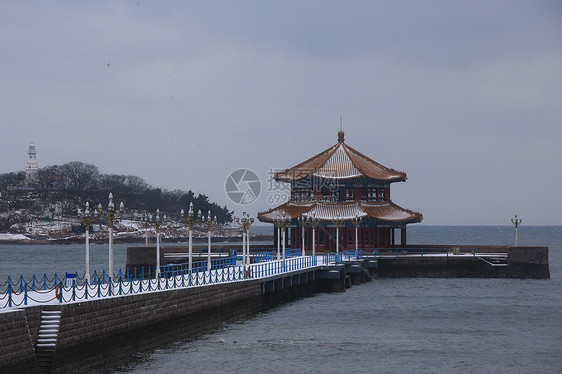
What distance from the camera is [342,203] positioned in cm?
9875

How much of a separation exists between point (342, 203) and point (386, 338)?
1916 inches

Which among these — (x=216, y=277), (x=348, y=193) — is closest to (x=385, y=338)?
(x=216, y=277)

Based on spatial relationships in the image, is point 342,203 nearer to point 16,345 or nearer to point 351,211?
point 351,211

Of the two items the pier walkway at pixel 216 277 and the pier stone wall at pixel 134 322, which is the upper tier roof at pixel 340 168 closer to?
the pier walkway at pixel 216 277

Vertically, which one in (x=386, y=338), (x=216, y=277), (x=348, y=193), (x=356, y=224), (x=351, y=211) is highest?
(x=348, y=193)

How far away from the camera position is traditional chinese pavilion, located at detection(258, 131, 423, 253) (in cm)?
9600

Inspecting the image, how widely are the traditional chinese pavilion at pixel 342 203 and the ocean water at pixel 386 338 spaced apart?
63.8 feet

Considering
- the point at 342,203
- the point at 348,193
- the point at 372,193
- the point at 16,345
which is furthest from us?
the point at 372,193

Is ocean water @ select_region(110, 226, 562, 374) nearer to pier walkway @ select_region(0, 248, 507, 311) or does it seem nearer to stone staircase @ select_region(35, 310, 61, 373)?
pier walkway @ select_region(0, 248, 507, 311)

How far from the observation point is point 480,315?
6209cm

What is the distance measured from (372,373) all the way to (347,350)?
18.4 ft

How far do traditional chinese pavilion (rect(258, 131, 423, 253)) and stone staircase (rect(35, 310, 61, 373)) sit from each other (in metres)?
59.2

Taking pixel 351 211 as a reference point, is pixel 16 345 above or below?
below

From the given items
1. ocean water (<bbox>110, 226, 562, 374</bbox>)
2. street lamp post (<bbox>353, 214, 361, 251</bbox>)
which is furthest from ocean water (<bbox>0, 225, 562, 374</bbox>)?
street lamp post (<bbox>353, 214, 361, 251</bbox>)
